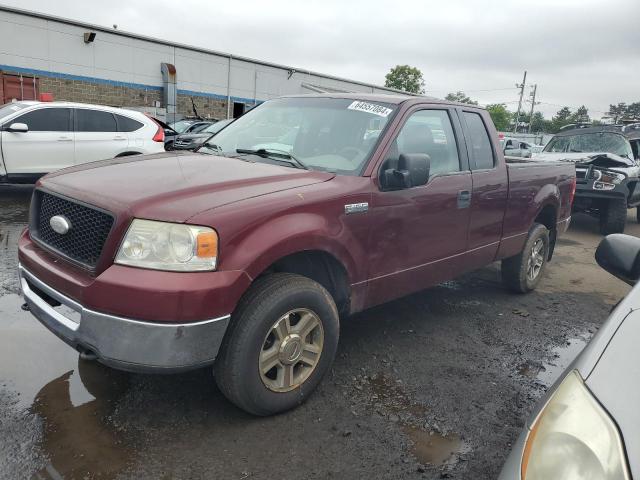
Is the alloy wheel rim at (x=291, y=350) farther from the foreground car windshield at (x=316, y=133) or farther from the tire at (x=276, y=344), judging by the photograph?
the foreground car windshield at (x=316, y=133)

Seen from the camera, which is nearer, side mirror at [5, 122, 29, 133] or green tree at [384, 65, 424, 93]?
side mirror at [5, 122, 29, 133]

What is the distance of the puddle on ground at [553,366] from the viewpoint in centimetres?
354

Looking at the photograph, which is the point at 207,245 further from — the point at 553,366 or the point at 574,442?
the point at 553,366

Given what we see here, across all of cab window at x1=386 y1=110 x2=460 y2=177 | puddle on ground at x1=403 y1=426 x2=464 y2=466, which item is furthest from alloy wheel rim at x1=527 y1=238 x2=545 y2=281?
puddle on ground at x1=403 y1=426 x2=464 y2=466

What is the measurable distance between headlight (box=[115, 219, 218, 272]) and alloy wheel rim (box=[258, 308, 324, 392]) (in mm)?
558

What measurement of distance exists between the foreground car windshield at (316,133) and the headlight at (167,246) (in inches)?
45.4

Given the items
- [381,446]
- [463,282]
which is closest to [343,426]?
[381,446]

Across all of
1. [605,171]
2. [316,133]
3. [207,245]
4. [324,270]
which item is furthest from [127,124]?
[605,171]

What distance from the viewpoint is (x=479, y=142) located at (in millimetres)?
4312

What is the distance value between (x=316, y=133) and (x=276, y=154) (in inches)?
13.5

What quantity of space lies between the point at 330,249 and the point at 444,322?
1.93m

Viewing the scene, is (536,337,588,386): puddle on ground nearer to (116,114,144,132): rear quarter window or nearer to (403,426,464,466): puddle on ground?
(403,426,464,466): puddle on ground

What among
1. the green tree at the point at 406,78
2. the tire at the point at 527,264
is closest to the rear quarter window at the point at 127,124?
the tire at the point at 527,264

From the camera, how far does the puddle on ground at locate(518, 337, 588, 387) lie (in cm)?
354
